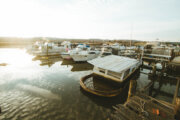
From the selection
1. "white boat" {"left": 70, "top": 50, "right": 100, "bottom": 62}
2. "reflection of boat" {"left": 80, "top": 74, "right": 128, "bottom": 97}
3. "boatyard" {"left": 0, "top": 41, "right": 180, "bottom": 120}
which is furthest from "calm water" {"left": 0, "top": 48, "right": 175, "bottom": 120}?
"white boat" {"left": 70, "top": 50, "right": 100, "bottom": 62}

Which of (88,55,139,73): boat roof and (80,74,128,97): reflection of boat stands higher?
(88,55,139,73): boat roof

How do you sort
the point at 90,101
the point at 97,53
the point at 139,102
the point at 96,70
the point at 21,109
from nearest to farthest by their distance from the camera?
1. the point at 139,102
2. the point at 21,109
3. the point at 90,101
4. the point at 96,70
5. the point at 97,53

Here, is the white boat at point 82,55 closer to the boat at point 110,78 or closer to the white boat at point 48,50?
the boat at point 110,78

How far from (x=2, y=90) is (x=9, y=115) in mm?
4919

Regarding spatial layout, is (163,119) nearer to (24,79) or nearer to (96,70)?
(96,70)

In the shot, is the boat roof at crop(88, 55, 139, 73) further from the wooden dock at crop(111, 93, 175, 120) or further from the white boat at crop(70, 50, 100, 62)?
the white boat at crop(70, 50, 100, 62)

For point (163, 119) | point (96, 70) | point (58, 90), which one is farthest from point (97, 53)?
point (163, 119)

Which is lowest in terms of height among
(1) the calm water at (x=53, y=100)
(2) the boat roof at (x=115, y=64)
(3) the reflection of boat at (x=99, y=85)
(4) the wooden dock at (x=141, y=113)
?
(1) the calm water at (x=53, y=100)

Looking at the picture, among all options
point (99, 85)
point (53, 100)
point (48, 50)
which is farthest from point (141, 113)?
point (48, 50)

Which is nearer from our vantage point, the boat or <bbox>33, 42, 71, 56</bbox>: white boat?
the boat

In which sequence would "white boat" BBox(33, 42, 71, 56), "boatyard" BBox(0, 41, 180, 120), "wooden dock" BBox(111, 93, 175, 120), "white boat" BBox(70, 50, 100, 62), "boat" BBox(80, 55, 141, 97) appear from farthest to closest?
"white boat" BBox(33, 42, 71, 56)
"white boat" BBox(70, 50, 100, 62)
"boat" BBox(80, 55, 141, 97)
"boatyard" BBox(0, 41, 180, 120)
"wooden dock" BBox(111, 93, 175, 120)

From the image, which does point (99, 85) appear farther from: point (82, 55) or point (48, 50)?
point (48, 50)

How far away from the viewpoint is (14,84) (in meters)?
11.0

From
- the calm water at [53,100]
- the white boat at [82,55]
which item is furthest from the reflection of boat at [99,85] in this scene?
the white boat at [82,55]
